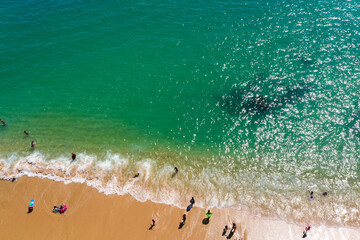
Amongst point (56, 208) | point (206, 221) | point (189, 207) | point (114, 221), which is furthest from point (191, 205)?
point (56, 208)

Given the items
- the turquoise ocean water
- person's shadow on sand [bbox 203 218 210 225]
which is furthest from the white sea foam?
person's shadow on sand [bbox 203 218 210 225]

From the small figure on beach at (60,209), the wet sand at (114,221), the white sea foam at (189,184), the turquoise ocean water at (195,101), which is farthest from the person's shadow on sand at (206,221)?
the small figure on beach at (60,209)

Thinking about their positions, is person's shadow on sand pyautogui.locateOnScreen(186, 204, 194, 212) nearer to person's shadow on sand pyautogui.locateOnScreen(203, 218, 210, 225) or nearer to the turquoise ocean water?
the turquoise ocean water

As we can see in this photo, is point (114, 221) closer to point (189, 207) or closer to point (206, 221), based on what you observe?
point (189, 207)

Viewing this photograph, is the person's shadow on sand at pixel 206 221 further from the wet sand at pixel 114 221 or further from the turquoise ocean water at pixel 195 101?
the turquoise ocean water at pixel 195 101

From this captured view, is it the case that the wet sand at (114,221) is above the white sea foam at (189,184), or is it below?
below

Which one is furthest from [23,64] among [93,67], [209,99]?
[209,99]
